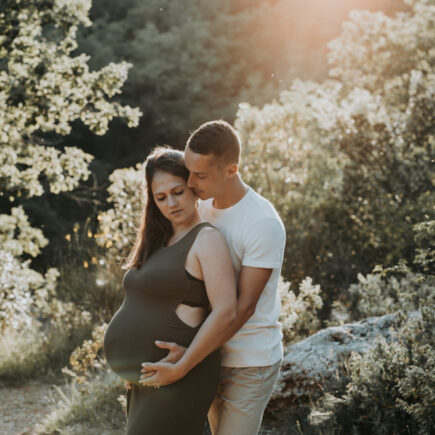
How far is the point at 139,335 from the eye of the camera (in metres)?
2.52

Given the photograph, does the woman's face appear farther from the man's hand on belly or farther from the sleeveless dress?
the man's hand on belly

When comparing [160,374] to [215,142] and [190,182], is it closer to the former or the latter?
[190,182]

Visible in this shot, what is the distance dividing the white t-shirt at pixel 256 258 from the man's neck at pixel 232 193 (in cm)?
2

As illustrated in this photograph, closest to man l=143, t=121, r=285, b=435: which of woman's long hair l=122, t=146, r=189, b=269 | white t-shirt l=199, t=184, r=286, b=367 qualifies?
white t-shirt l=199, t=184, r=286, b=367

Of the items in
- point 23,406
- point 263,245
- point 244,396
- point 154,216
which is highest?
point 154,216

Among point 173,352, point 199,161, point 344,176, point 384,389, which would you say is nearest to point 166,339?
point 173,352

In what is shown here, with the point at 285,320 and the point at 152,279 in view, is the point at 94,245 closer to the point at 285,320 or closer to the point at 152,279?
the point at 285,320

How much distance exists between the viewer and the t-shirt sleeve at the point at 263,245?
7.88 feet

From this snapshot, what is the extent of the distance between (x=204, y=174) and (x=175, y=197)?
18 centimetres

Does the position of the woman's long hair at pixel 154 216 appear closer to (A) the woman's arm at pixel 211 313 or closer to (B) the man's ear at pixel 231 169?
(B) the man's ear at pixel 231 169

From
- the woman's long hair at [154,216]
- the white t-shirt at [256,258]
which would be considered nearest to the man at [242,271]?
the white t-shirt at [256,258]

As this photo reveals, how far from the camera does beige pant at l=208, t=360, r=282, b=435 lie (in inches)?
100

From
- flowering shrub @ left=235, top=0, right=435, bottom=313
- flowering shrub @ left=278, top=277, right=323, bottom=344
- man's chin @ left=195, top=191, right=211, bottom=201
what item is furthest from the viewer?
flowering shrub @ left=235, top=0, right=435, bottom=313

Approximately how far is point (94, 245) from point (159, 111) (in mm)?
9551
